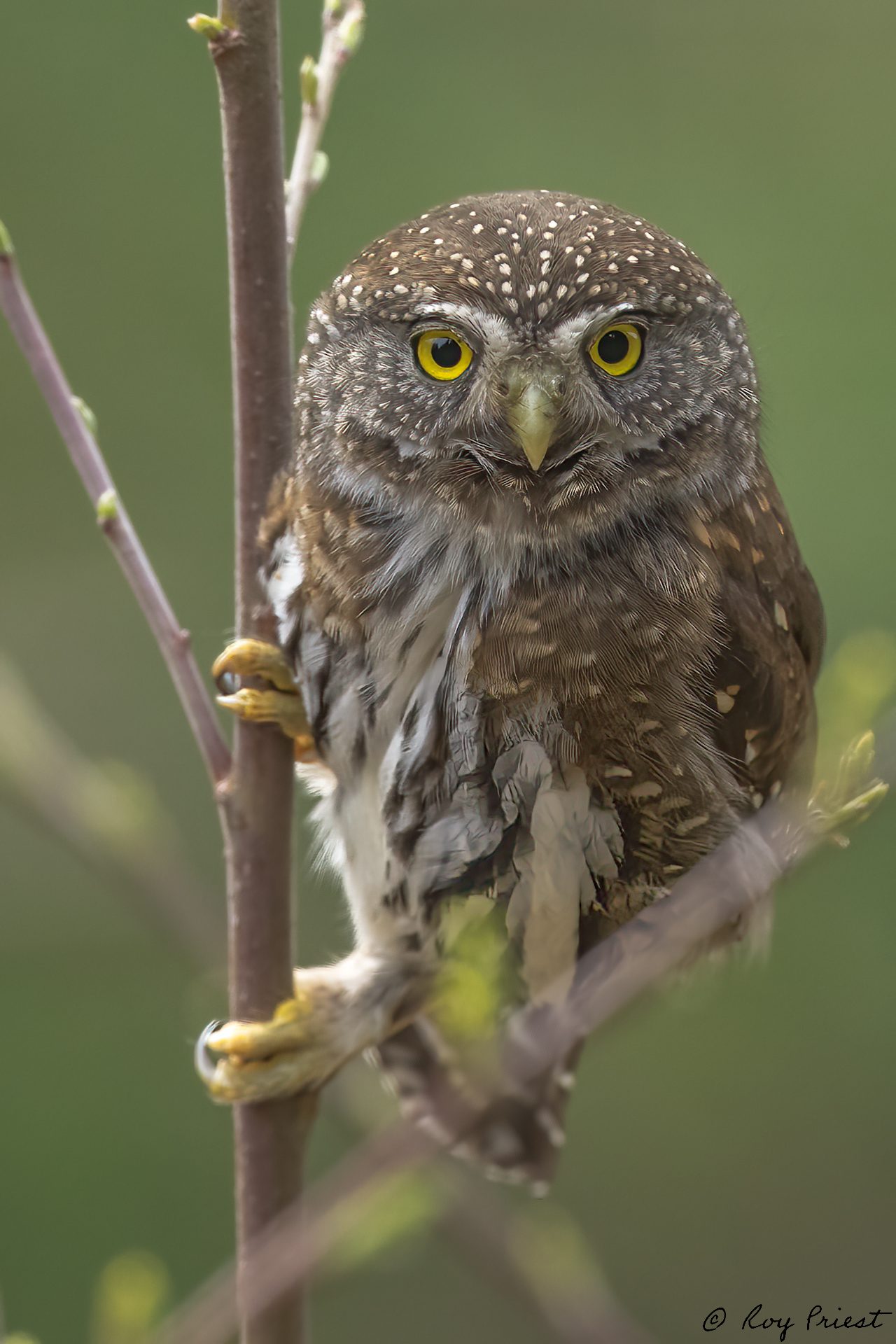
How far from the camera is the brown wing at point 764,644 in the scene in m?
1.70

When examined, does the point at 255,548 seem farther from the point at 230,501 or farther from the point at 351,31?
the point at 230,501

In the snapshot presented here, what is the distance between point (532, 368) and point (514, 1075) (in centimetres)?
74

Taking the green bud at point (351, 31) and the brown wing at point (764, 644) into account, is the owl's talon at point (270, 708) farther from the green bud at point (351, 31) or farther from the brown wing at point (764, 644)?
the green bud at point (351, 31)

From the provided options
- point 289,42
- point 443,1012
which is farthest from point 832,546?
point 443,1012

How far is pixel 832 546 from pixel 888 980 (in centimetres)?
126

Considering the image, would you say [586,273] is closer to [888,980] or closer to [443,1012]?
[443,1012]

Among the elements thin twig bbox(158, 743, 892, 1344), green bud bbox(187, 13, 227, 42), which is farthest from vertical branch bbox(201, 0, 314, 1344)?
thin twig bbox(158, 743, 892, 1344)

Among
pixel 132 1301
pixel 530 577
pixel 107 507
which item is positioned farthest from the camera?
pixel 530 577

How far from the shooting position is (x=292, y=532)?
175 centimetres

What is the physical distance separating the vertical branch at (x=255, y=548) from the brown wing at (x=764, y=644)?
0.51m

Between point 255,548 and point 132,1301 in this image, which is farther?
point 255,548

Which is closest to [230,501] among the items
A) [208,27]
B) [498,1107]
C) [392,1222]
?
[498,1107]

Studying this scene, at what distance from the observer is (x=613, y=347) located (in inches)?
61.6

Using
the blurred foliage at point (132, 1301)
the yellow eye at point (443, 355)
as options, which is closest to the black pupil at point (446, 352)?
the yellow eye at point (443, 355)
